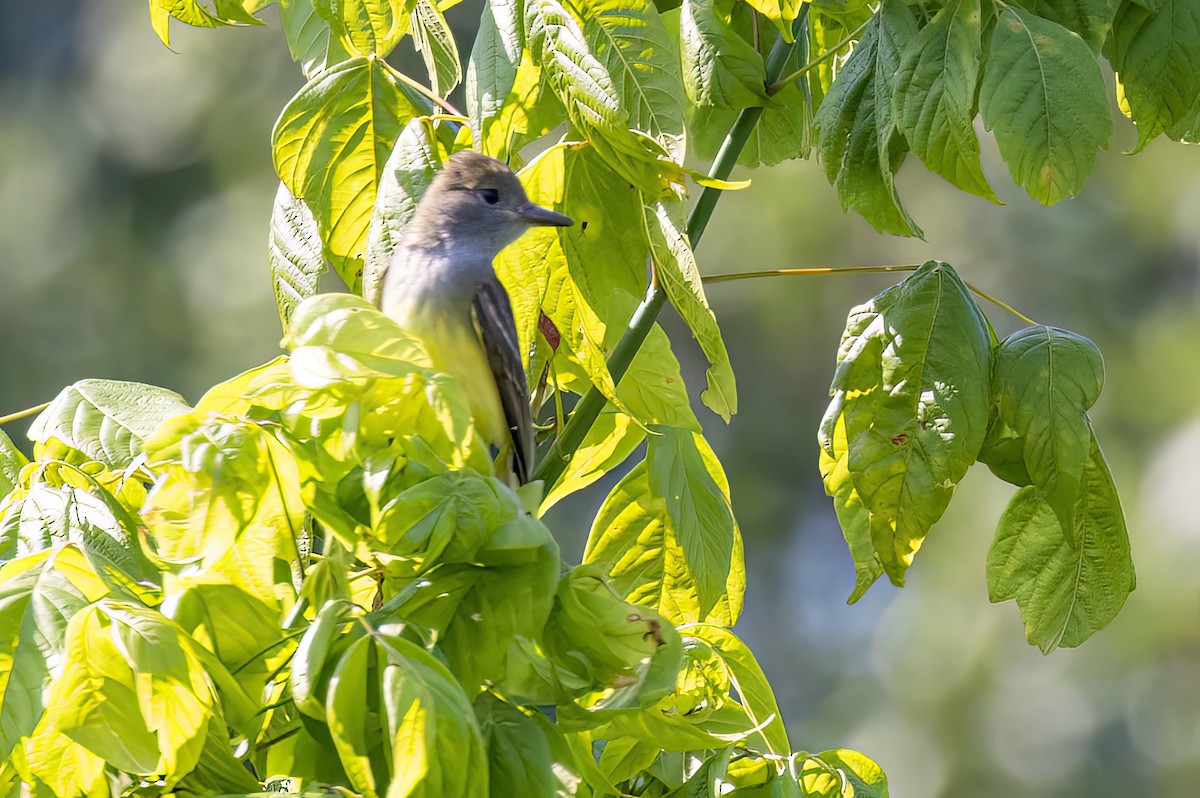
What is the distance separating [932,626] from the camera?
26.2 feet

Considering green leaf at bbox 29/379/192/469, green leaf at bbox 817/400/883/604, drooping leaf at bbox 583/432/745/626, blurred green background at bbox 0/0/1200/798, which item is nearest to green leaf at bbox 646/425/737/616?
drooping leaf at bbox 583/432/745/626

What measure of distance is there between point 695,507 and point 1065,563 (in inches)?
19.5

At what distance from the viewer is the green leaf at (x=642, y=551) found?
1803 millimetres

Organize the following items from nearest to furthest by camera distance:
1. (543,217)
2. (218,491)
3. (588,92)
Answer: (218,491), (588,92), (543,217)

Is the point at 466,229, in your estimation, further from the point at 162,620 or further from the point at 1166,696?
the point at 1166,696

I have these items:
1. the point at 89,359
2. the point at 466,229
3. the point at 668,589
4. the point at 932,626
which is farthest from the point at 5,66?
the point at 668,589

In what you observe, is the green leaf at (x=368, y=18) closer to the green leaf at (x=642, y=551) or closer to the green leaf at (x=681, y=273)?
the green leaf at (x=681, y=273)

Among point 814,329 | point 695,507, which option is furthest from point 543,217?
point 814,329

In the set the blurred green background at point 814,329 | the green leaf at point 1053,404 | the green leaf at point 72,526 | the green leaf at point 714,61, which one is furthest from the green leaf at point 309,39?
the blurred green background at point 814,329

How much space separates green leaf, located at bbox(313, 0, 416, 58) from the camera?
157cm

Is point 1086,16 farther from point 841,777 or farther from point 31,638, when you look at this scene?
point 31,638

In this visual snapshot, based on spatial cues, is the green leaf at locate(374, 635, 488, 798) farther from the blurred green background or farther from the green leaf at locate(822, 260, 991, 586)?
the blurred green background

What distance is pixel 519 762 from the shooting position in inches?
44.8

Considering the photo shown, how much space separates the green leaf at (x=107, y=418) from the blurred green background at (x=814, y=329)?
238 inches
